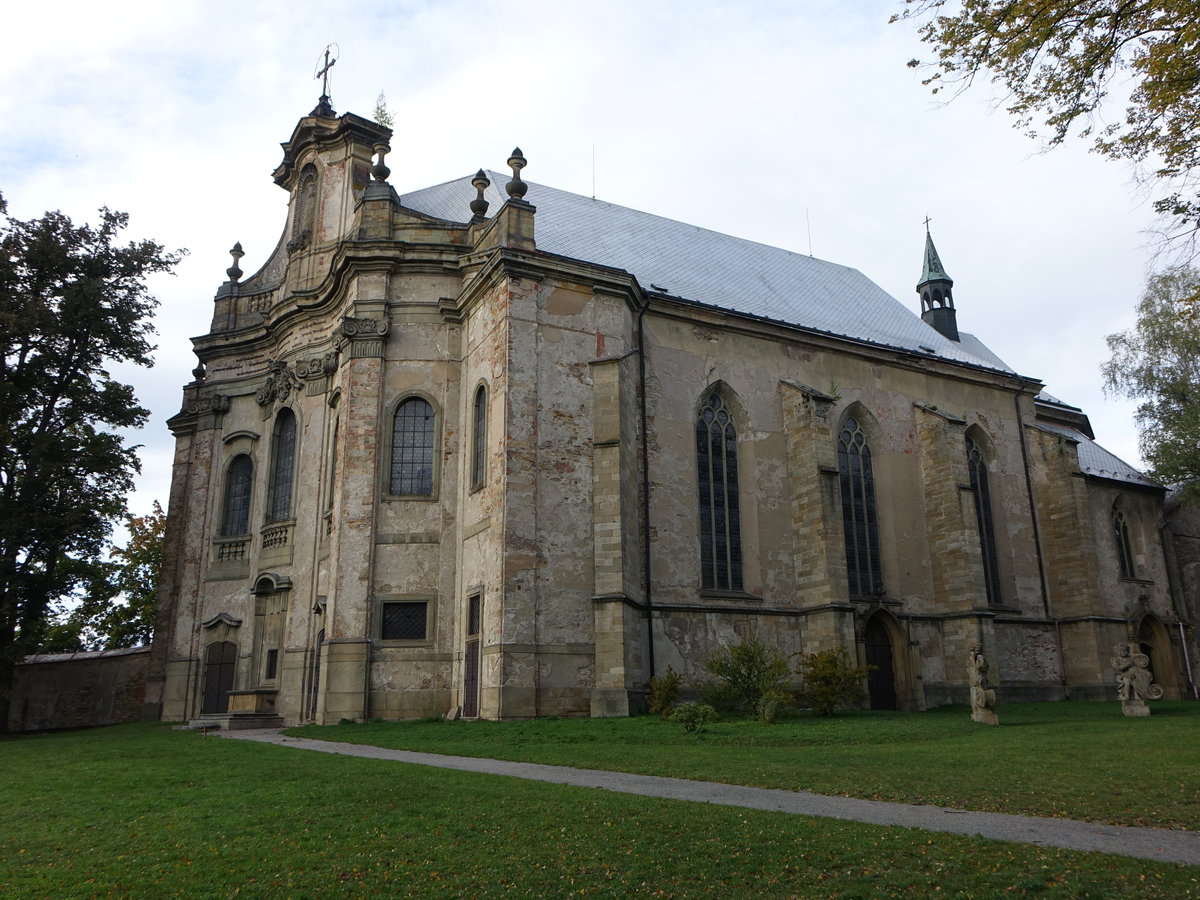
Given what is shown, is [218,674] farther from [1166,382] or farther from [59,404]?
[1166,382]

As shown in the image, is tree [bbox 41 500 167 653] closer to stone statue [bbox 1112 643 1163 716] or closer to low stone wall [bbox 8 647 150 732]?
low stone wall [bbox 8 647 150 732]

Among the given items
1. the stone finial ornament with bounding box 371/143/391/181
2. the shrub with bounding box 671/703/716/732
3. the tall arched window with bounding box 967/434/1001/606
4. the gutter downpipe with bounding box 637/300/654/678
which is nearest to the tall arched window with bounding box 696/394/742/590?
the gutter downpipe with bounding box 637/300/654/678

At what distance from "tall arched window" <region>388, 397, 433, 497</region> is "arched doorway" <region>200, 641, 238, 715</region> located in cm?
816

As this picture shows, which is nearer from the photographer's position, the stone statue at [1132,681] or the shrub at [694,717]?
the shrub at [694,717]

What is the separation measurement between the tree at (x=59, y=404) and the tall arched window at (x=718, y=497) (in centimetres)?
1615

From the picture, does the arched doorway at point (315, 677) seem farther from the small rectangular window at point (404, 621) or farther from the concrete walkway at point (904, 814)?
the concrete walkway at point (904, 814)

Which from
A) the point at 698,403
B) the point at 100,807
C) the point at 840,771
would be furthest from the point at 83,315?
→ the point at 840,771

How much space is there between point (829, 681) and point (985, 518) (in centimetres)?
1249

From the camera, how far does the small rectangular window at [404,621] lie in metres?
22.7

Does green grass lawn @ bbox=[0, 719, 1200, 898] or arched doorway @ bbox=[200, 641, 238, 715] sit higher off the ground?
arched doorway @ bbox=[200, 641, 238, 715]

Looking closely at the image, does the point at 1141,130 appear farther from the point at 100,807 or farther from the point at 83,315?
the point at 83,315

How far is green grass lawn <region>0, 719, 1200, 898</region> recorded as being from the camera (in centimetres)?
597

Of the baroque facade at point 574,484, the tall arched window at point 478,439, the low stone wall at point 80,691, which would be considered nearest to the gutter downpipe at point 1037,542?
the baroque facade at point 574,484

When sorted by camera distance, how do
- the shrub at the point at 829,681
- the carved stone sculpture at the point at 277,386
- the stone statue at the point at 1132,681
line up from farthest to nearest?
the carved stone sculpture at the point at 277,386 < the shrub at the point at 829,681 < the stone statue at the point at 1132,681
